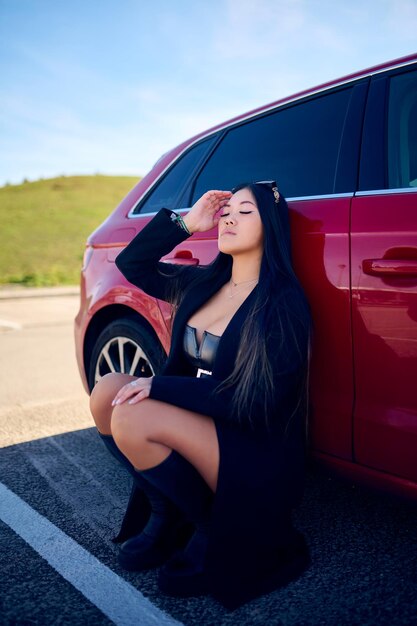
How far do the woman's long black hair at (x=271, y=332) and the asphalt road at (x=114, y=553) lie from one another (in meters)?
0.58

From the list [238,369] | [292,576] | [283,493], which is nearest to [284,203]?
[238,369]

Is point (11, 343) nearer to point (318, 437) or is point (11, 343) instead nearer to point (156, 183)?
point (156, 183)

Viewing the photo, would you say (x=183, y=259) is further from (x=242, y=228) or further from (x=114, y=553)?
(x=114, y=553)

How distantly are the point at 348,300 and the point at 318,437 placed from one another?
54cm

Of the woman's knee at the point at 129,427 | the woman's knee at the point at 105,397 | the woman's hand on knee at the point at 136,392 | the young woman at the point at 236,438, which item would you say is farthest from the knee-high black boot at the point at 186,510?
the woman's knee at the point at 105,397

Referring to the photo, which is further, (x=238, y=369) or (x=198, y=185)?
(x=198, y=185)

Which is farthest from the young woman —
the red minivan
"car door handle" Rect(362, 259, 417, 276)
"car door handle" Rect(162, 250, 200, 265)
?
"car door handle" Rect(162, 250, 200, 265)

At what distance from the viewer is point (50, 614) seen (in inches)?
70.7

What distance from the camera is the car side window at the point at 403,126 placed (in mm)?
2062

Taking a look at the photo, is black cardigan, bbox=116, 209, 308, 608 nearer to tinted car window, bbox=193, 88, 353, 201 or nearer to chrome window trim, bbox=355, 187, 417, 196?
chrome window trim, bbox=355, 187, 417, 196

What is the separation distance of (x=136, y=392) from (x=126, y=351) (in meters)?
1.08

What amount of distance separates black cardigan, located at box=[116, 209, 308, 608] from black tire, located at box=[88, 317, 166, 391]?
85cm

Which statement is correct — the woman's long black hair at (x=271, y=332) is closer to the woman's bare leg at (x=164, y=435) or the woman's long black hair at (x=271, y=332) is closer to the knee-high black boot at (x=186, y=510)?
the woman's bare leg at (x=164, y=435)

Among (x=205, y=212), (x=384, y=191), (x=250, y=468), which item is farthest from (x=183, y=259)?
(x=250, y=468)
